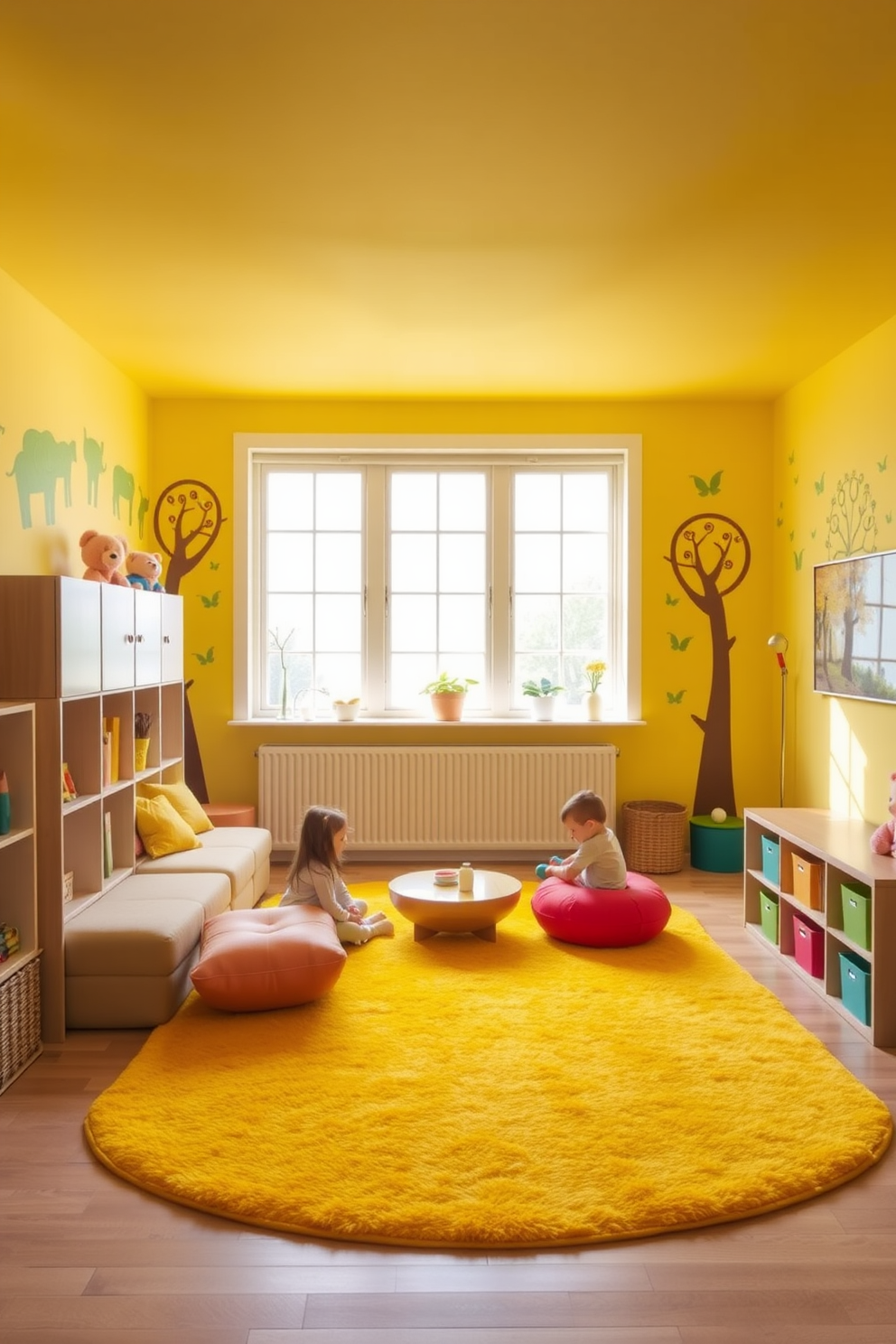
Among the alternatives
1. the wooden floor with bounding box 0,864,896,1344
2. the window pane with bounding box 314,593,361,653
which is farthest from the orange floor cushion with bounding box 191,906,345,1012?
the window pane with bounding box 314,593,361,653

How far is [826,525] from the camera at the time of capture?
5.07 m

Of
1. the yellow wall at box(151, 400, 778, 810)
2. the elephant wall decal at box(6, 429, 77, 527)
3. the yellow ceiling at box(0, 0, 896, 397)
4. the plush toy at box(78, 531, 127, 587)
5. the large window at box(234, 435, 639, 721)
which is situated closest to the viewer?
the yellow ceiling at box(0, 0, 896, 397)

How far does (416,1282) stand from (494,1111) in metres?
0.70

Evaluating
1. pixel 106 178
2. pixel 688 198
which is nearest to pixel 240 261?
pixel 106 178

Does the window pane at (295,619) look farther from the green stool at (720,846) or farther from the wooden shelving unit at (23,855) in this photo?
the wooden shelving unit at (23,855)

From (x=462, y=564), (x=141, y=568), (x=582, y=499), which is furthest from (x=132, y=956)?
(x=582, y=499)

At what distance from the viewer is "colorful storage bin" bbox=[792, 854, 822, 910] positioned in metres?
3.80

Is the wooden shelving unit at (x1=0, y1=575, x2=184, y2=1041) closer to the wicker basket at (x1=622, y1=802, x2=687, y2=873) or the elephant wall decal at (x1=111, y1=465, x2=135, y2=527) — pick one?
the elephant wall decal at (x1=111, y1=465, x2=135, y2=527)

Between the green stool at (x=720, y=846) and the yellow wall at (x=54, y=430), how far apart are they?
376cm

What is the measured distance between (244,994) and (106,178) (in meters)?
2.72

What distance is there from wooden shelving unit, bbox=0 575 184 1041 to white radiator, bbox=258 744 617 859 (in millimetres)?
875

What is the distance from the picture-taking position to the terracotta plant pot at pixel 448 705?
5762mm

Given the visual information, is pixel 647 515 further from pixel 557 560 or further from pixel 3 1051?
pixel 3 1051

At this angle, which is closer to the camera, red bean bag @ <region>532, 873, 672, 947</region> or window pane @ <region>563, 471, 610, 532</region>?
red bean bag @ <region>532, 873, 672, 947</region>
